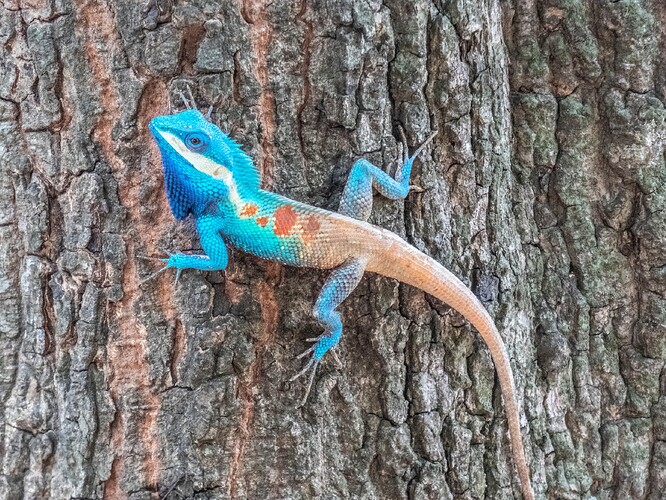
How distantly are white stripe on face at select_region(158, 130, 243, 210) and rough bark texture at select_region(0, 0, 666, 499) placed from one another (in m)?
0.16

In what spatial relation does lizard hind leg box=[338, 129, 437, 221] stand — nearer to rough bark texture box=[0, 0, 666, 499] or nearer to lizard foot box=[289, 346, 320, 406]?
rough bark texture box=[0, 0, 666, 499]

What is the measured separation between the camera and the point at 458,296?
114 inches

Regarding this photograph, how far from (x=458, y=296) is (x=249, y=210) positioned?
1.07 metres

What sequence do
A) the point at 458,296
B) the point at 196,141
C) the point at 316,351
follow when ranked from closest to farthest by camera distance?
the point at 196,141 → the point at 316,351 → the point at 458,296

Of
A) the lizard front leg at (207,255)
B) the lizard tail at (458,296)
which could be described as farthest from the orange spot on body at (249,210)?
the lizard tail at (458,296)

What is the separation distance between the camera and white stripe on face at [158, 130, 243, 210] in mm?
2531

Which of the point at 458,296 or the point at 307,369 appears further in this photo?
the point at 458,296

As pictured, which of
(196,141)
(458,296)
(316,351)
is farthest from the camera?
(458,296)

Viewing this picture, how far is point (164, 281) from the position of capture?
2.65 metres

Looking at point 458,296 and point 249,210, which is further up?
point 249,210

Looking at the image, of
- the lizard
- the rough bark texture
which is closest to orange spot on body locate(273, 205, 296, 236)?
the lizard

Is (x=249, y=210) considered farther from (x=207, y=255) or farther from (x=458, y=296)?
(x=458, y=296)

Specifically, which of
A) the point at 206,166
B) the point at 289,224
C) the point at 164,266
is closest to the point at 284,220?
the point at 289,224

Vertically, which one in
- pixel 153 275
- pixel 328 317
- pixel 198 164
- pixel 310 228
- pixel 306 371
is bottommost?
pixel 306 371
